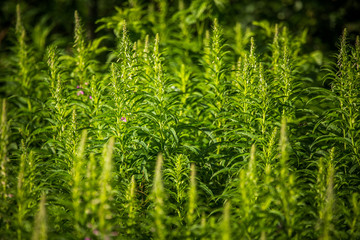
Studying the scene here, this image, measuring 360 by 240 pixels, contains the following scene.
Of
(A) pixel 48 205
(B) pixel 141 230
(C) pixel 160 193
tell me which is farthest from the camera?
(A) pixel 48 205

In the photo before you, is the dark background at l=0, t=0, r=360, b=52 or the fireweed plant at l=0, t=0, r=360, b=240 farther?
the dark background at l=0, t=0, r=360, b=52

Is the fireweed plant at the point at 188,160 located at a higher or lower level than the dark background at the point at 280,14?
lower

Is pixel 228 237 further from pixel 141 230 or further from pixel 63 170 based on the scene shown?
pixel 63 170

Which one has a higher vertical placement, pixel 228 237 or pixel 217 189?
pixel 217 189

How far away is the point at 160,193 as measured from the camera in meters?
1.97

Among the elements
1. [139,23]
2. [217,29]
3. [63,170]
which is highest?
[139,23]

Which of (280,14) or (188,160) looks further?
(280,14)

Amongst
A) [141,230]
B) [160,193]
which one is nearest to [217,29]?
[160,193]

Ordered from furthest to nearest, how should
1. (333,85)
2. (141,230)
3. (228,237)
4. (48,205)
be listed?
(333,85) < (48,205) < (141,230) < (228,237)

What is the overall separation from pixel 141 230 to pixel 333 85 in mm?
2178

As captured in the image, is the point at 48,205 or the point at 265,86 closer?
the point at 48,205

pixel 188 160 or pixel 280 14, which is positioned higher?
pixel 280 14

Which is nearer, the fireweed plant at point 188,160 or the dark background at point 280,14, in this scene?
the fireweed plant at point 188,160

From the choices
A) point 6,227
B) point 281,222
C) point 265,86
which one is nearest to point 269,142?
point 265,86
